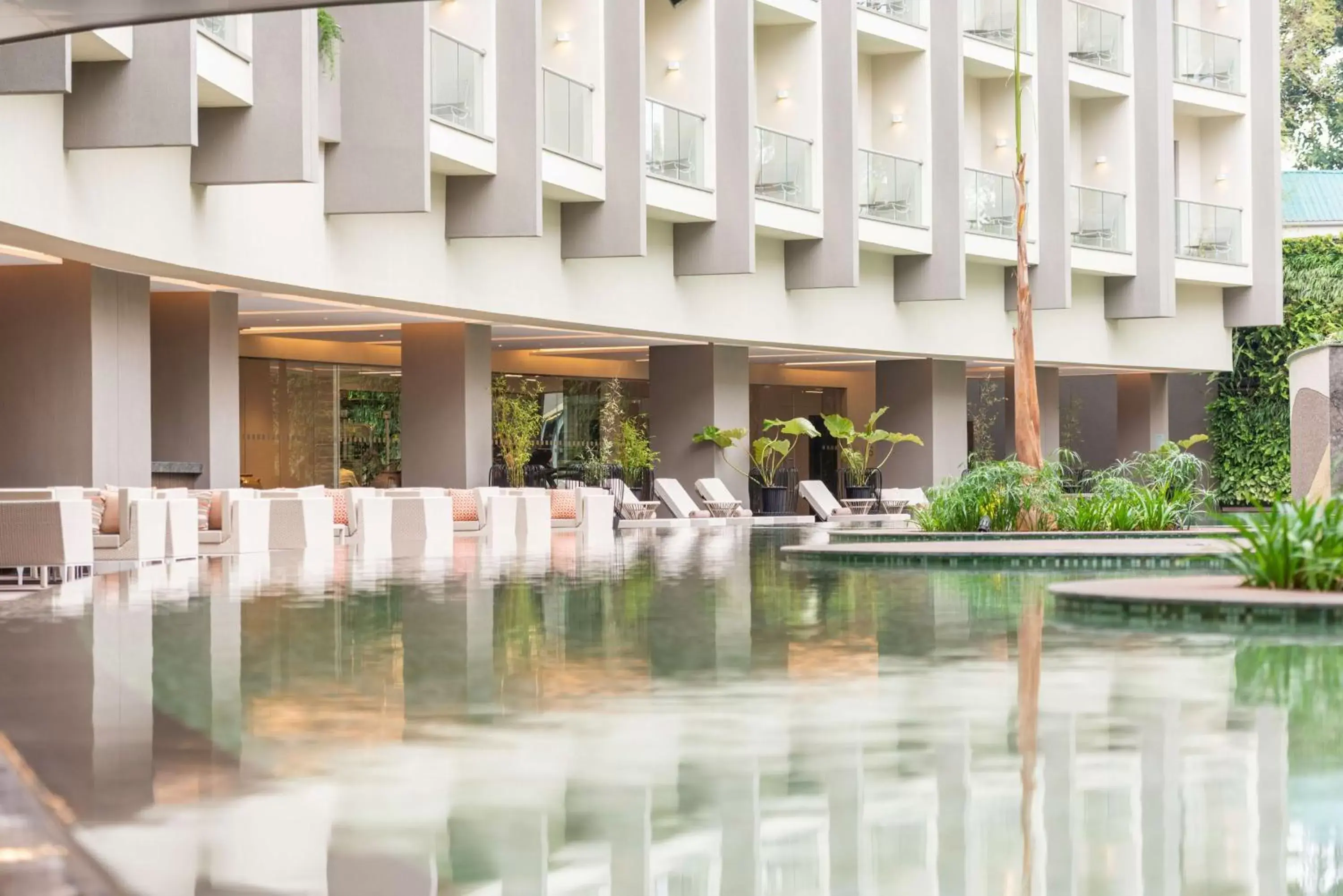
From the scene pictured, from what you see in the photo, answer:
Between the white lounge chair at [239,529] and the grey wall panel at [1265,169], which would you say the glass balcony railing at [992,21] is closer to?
the grey wall panel at [1265,169]

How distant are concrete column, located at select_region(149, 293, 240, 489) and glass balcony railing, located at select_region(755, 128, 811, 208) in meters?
10.0

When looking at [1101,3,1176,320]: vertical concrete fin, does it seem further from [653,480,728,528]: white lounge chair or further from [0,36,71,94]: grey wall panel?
[0,36,71,94]: grey wall panel

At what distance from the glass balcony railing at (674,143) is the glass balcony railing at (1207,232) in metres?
13.9

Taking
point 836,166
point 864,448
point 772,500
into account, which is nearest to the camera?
point 836,166

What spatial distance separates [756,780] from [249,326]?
78.2 feet

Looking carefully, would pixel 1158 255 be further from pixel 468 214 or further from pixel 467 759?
pixel 467 759

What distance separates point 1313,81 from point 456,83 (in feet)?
133

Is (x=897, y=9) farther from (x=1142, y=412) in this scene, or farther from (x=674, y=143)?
(x=1142, y=412)

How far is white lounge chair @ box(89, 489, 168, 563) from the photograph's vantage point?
16219mm

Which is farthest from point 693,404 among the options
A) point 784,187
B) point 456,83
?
point 456,83

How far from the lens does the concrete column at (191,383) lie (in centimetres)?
2184

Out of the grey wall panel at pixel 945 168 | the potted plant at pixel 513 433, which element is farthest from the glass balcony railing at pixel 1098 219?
the potted plant at pixel 513 433

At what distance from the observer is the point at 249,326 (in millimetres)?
27875

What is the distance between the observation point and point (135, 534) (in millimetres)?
16219
